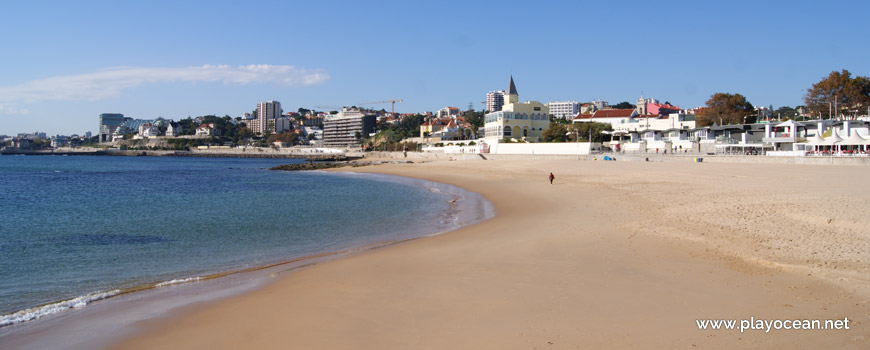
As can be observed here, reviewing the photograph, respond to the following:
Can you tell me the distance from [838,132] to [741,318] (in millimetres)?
43409

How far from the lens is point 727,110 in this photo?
59.7m

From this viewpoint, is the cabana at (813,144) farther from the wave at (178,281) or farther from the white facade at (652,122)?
the wave at (178,281)

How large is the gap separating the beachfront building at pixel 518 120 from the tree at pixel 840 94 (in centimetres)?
3023

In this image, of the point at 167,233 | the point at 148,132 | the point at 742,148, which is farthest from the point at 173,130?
the point at 167,233

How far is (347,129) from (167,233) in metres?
141

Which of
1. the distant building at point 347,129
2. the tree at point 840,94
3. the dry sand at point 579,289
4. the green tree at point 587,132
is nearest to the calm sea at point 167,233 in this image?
the dry sand at point 579,289

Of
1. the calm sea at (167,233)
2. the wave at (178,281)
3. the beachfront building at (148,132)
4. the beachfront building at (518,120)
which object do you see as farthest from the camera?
the beachfront building at (148,132)

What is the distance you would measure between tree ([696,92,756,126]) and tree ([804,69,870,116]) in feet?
22.3

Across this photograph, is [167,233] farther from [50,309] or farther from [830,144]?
[830,144]

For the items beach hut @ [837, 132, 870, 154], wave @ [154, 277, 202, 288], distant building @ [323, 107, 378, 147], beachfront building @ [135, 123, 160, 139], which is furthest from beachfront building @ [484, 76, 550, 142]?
beachfront building @ [135, 123, 160, 139]

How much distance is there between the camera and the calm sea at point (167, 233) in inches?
369

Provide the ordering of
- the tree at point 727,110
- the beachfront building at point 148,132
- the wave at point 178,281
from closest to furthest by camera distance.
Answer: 1. the wave at point 178,281
2. the tree at point 727,110
3. the beachfront building at point 148,132

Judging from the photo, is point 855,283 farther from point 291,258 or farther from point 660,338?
point 291,258

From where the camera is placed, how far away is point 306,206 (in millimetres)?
21562
